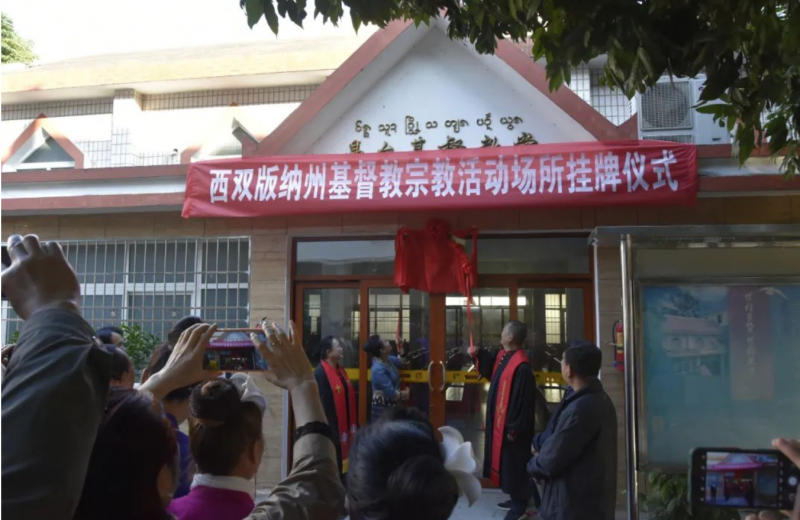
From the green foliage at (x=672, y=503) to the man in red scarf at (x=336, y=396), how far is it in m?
2.52

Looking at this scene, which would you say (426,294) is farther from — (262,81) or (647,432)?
(262,81)

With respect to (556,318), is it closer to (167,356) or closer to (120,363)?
(167,356)

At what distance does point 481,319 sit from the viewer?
21.6 feet

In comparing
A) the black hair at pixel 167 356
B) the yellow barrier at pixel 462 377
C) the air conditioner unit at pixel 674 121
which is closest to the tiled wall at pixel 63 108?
the yellow barrier at pixel 462 377

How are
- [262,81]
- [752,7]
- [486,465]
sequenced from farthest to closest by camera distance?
[262,81]
[486,465]
[752,7]

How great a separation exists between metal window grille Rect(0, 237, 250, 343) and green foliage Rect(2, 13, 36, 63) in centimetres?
1025

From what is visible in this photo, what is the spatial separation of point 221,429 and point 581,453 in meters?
2.41

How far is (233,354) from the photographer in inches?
79.0

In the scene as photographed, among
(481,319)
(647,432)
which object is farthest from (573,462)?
(481,319)

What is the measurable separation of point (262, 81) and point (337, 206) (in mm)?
5075

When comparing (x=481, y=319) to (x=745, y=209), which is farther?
(x=481, y=319)

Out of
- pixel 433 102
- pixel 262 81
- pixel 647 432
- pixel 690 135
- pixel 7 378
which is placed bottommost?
pixel 647 432

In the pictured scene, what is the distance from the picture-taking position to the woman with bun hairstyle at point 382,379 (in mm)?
5934

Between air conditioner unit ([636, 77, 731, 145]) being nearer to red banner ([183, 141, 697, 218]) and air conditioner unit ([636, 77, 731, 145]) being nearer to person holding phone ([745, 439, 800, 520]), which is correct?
red banner ([183, 141, 697, 218])
